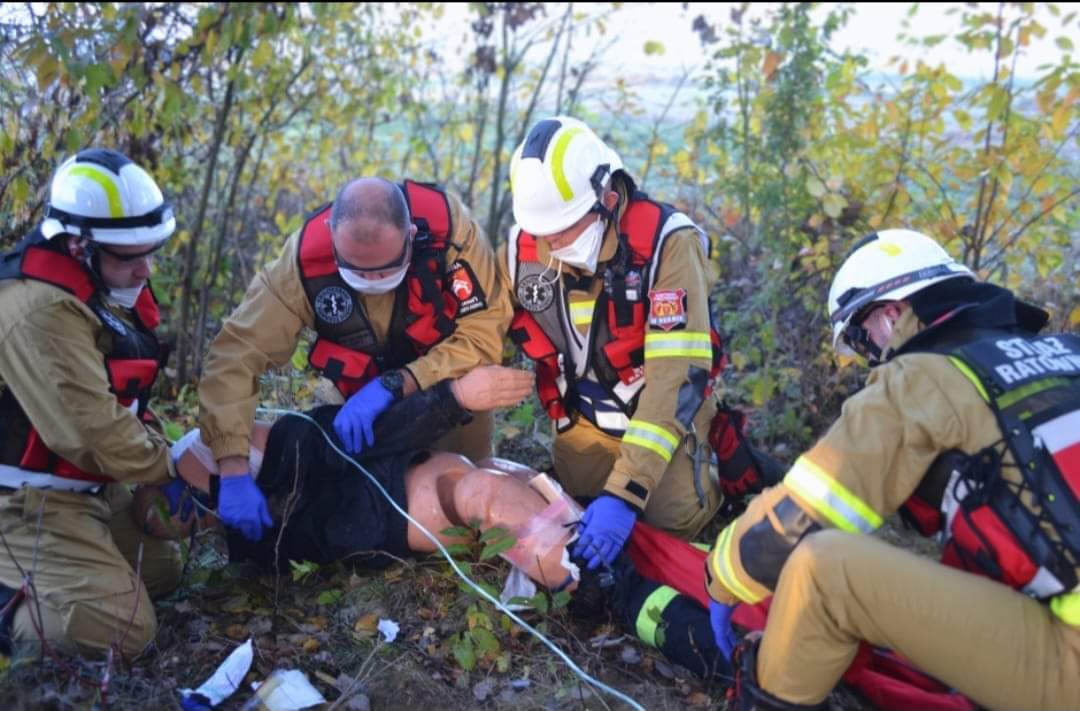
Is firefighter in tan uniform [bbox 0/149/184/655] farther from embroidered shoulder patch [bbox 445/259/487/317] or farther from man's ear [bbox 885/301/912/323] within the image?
man's ear [bbox 885/301/912/323]

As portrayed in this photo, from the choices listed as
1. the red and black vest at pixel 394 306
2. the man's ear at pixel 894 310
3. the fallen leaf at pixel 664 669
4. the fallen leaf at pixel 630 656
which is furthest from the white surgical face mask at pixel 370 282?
the man's ear at pixel 894 310

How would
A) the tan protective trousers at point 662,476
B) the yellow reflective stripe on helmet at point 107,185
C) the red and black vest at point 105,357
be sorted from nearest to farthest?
1. the red and black vest at point 105,357
2. the yellow reflective stripe on helmet at point 107,185
3. the tan protective trousers at point 662,476

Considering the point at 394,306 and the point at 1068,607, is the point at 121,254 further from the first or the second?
the point at 1068,607

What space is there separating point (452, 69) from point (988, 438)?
267 inches

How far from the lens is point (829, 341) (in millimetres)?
5469

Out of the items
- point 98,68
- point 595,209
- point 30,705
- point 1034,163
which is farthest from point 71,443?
point 1034,163

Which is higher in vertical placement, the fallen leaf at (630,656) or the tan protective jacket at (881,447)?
the tan protective jacket at (881,447)

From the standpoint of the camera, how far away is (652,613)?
352 centimetres

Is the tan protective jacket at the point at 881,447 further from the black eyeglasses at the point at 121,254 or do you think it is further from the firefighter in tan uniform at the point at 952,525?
the black eyeglasses at the point at 121,254

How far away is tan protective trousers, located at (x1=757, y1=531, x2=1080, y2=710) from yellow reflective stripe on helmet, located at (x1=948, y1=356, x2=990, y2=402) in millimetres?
471

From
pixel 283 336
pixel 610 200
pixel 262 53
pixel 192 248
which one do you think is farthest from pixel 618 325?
pixel 192 248

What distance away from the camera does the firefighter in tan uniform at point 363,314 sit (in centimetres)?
388

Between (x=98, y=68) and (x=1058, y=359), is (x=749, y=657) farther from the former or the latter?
(x=98, y=68)

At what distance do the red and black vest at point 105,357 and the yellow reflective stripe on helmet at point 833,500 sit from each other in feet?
8.15
